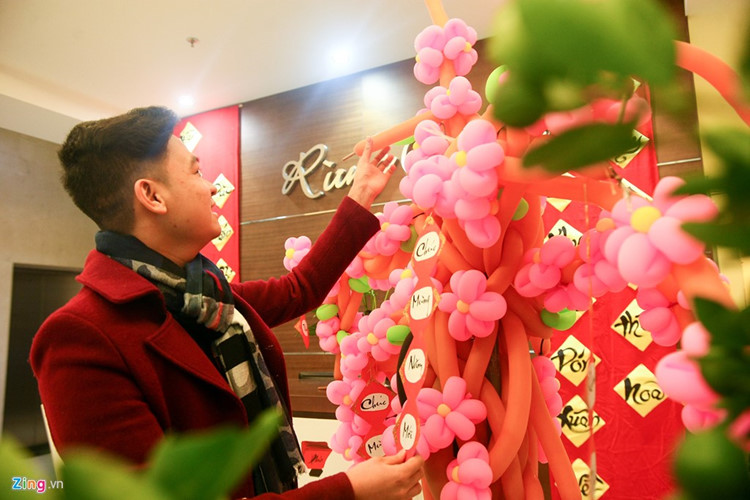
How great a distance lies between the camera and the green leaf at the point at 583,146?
7.0 inches

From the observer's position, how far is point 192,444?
15 cm

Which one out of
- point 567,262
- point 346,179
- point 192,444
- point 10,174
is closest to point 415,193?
point 567,262

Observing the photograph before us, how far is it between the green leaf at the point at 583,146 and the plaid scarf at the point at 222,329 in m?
0.97

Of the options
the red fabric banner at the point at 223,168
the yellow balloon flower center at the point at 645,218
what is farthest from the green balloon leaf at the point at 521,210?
the red fabric banner at the point at 223,168

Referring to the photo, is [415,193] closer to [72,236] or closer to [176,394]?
[176,394]

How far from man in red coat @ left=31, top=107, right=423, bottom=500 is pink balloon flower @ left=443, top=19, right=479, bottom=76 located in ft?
1.08

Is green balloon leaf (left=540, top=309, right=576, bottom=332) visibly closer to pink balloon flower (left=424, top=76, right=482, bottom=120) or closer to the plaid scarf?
pink balloon flower (left=424, top=76, right=482, bottom=120)

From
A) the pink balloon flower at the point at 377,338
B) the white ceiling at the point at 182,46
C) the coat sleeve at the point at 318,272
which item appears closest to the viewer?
the pink balloon flower at the point at 377,338

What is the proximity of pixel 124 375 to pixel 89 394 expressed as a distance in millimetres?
65

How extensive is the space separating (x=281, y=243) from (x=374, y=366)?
237 cm

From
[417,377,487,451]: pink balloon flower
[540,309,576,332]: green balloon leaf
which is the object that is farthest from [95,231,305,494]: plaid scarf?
[540,309,576,332]: green balloon leaf

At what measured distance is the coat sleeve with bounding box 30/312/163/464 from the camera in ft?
2.73

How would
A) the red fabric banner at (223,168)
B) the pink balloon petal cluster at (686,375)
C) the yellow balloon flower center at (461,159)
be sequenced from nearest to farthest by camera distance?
1. the pink balloon petal cluster at (686,375)
2. the yellow balloon flower center at (461,159)
3. the red fabric banner at (223,168)

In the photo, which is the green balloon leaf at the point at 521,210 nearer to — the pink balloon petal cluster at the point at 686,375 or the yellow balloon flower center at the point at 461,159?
the yellow balloon flower center at the point at 461,159
